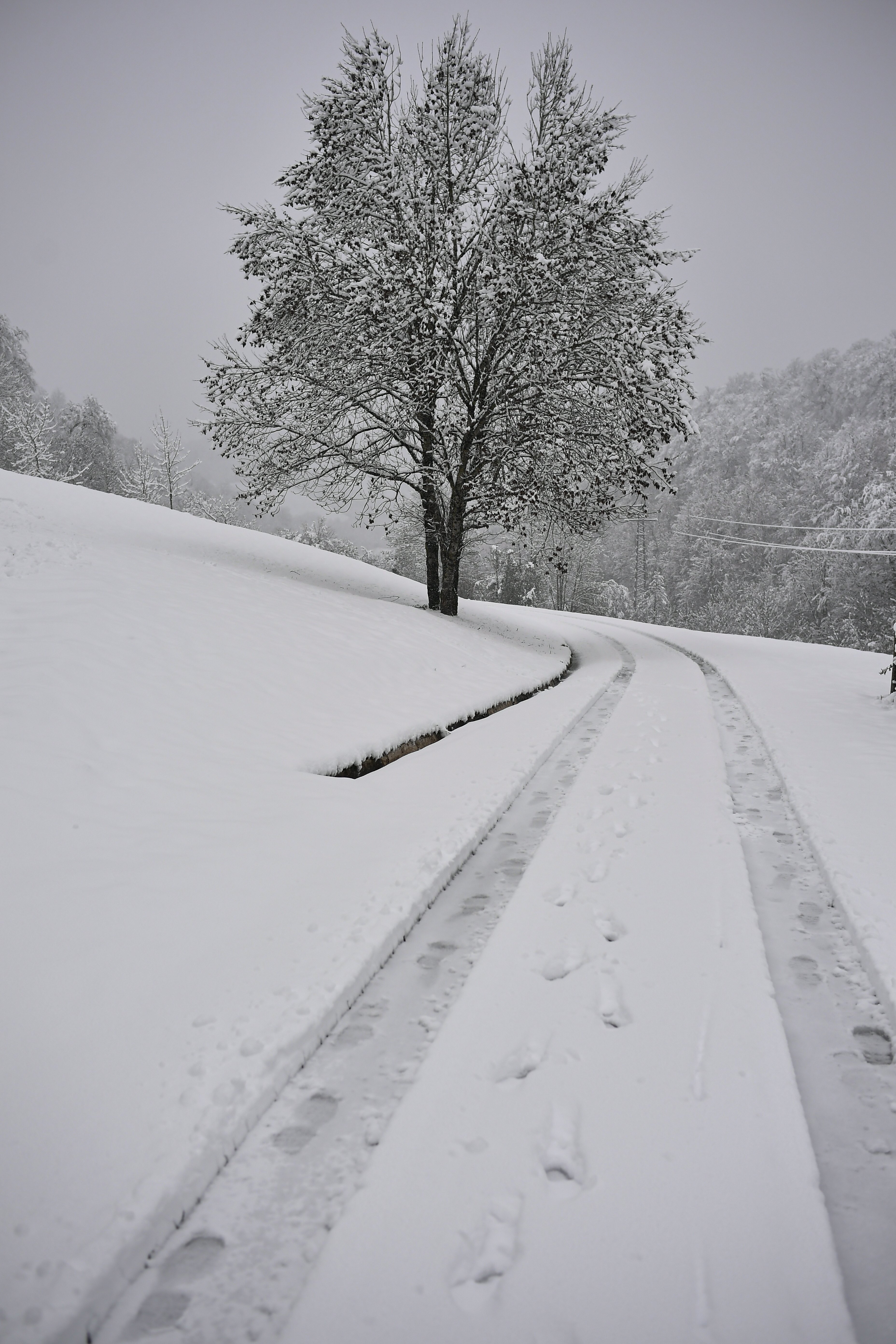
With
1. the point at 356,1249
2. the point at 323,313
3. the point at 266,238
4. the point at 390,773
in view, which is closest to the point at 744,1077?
the point at 356,1249

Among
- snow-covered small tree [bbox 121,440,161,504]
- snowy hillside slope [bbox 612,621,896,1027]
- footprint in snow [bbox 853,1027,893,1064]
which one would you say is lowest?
footprint in snow [bbox 853,1027,893,1064]

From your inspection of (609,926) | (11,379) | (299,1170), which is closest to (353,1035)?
(299,1170)

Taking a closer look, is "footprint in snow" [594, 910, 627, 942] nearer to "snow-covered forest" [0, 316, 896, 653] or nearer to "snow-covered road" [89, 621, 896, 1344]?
"snow-covered road" [89, 621, 896, 1344]

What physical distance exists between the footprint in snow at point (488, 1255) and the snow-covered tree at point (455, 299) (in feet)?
36.3

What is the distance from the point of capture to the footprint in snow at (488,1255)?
142 centimetres

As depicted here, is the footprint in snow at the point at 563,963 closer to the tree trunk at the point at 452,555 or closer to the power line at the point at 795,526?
the tree trunk at the point at 452,555

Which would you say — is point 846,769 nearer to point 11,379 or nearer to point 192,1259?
point 192,1259

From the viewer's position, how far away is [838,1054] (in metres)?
2.16

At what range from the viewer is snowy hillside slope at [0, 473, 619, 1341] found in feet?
5.59

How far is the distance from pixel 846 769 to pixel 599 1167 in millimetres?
4701

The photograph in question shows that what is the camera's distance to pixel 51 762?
369cm

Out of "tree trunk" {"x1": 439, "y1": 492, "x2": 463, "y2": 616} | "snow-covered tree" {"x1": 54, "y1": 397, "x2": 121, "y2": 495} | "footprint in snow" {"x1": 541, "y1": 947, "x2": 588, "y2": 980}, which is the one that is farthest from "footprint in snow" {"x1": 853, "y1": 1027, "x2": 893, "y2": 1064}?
"snow-covered tree" {"x1": 54, "y1": 397, "x2": 121, "y2": 495}

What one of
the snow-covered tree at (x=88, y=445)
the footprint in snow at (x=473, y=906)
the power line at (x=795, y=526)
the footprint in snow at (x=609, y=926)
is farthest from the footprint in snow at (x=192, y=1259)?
the snow-covered tree at (x=88, y=445)

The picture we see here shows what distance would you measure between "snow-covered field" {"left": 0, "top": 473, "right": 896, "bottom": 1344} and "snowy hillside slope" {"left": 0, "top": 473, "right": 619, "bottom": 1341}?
1cm
